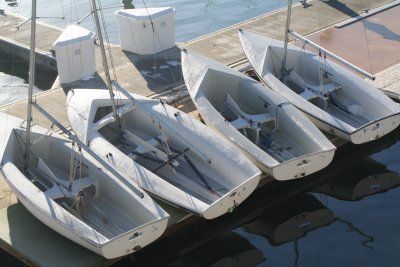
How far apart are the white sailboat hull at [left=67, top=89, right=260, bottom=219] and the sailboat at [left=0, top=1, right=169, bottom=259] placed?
22.4 inches

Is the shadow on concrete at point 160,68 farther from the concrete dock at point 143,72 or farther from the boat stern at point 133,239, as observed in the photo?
the boat stern at point 133,239

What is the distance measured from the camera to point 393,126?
17938mm

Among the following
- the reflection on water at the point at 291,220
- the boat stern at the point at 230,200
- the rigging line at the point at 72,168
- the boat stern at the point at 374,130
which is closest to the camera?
the boat stern at the point at 230,200

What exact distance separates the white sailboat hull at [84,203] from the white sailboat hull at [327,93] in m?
6.06

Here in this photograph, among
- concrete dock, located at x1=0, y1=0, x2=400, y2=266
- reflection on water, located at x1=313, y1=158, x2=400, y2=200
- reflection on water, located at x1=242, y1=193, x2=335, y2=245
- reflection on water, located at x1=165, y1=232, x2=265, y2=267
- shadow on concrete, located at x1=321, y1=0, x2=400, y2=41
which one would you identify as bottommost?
reflection on water, located at x1=165, y1=232, x2=265, y2=267

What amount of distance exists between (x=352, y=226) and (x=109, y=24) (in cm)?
2326

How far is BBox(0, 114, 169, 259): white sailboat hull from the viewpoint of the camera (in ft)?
45.9

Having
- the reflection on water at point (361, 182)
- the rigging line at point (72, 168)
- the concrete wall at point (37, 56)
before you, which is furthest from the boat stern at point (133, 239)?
the concrete wall at point (37, 56)

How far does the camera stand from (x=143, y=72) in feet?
75.9

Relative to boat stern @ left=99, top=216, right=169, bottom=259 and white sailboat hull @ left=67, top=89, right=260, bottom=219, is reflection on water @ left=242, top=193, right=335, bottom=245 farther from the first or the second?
boat stern @ left=99, top=216, right=169, bottom=259

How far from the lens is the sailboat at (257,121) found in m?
16.3

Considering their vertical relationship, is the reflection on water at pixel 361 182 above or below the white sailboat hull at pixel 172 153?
below

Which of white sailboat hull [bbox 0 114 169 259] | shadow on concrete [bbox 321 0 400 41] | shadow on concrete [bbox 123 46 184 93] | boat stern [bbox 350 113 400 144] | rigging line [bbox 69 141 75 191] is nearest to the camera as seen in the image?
white sailboat hull [bbox 0 114 169 259]

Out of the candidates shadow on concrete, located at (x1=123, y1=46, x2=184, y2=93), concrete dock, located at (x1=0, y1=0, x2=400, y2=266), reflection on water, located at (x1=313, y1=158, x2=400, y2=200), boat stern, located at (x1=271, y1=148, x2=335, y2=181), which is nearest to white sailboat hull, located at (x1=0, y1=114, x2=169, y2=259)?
concrete dock, located at (x1=0, y1=0, x2=400, y2=266)
